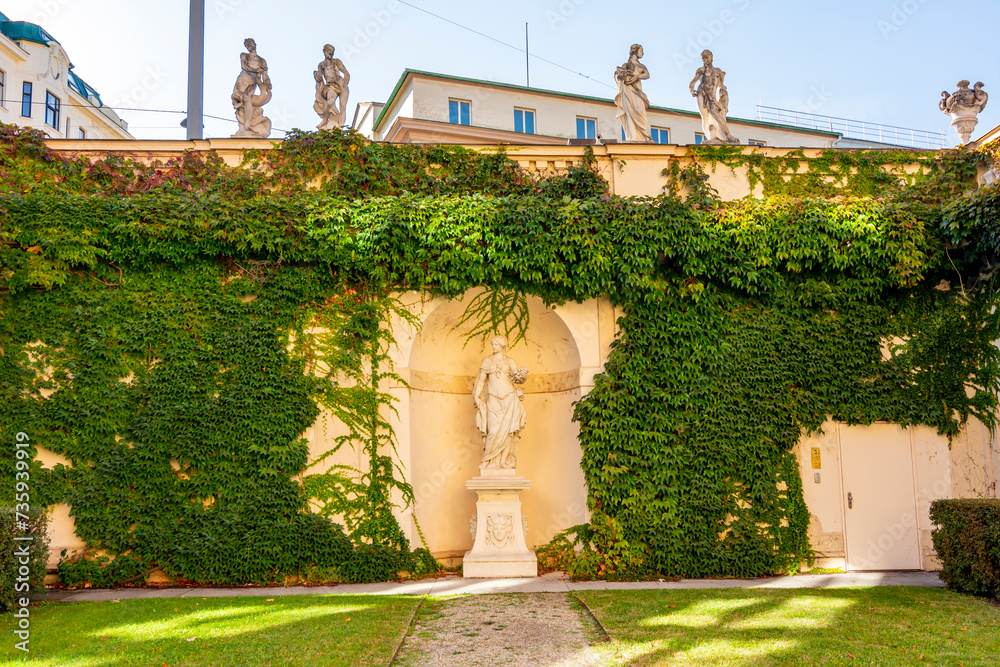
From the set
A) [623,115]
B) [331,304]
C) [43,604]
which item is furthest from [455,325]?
[43,604]

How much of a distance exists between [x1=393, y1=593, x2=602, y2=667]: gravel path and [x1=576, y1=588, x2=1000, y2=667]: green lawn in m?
0.27

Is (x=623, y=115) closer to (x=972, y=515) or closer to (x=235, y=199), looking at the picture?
(x=235, y=199)

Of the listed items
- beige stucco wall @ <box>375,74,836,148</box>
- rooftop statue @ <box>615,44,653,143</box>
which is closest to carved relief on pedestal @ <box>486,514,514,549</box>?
rooftop statue @ <box>615,44,653,143</box>

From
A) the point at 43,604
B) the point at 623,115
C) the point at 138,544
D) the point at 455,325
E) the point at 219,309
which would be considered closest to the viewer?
the point at 43,604

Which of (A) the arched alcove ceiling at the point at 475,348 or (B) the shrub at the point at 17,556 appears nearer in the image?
(B) the shrub at the point at 17,556

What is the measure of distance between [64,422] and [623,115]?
380 inches

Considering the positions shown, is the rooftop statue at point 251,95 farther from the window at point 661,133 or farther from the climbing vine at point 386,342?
the window at point 661,133

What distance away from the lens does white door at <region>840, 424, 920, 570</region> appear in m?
10.8

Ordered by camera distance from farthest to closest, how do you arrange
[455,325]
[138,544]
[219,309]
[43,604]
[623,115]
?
[623,115] < [455,325] < [219,309] < [138,544] < [43,604]

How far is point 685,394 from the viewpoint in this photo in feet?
35.2

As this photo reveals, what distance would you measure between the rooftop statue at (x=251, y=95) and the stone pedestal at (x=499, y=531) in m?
6.66

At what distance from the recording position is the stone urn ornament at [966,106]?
13.1m

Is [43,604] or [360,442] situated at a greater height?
[360,442]

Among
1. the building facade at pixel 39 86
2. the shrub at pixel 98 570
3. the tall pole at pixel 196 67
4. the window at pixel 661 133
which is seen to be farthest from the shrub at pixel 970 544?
the building facade at pixel 39 86
